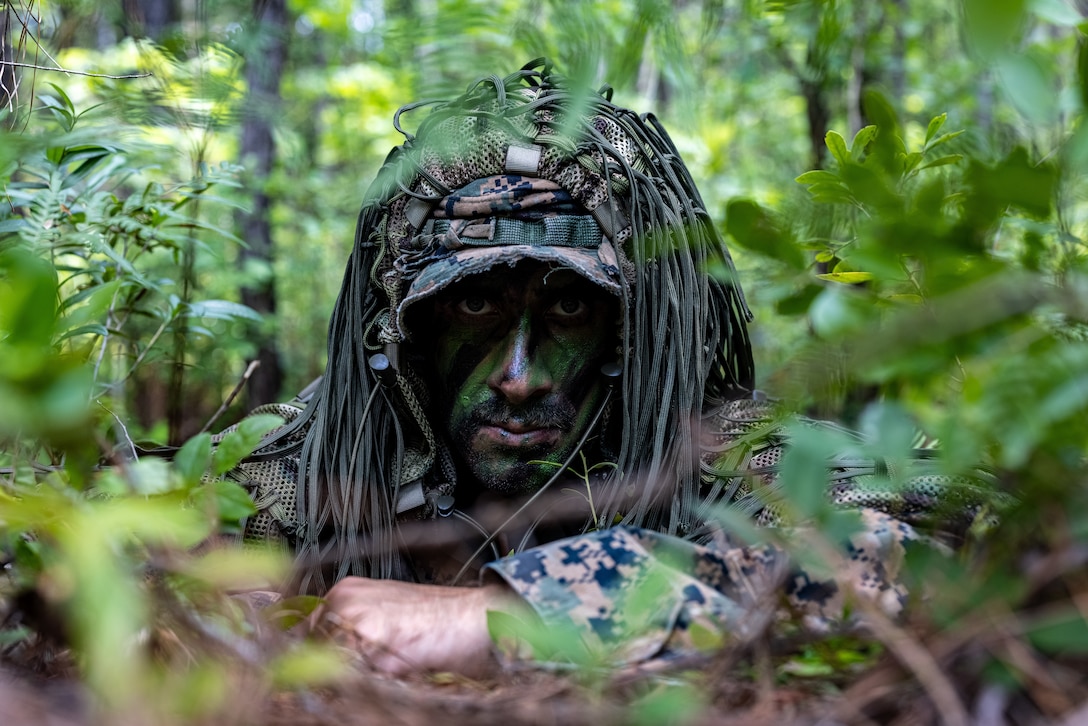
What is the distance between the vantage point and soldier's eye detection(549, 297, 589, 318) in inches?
85.0

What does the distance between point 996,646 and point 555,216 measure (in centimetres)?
157

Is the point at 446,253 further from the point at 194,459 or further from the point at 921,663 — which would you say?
the point at 921,663

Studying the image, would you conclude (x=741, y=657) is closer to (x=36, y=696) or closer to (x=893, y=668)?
(x=893, y=668)

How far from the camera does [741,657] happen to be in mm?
875

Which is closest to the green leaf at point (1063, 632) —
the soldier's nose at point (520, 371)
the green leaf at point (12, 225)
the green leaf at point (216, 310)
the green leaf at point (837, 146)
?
the green leaf at point (837, 146)

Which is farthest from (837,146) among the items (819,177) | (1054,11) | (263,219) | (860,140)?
(263,219)

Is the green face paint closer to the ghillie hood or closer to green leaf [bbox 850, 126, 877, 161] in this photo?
the ghillie hood

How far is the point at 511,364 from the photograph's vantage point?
2.08 meters

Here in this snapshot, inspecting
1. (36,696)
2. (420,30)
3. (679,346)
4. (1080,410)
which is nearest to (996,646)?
(1080,410)

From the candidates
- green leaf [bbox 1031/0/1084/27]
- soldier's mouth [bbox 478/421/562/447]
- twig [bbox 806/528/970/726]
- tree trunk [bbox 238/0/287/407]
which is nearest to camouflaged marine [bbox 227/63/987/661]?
soldier's mouth [bbox 478/421/562/447]

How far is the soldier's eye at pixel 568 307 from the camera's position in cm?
216

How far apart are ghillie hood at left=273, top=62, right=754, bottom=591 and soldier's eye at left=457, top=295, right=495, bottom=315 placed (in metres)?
0.12

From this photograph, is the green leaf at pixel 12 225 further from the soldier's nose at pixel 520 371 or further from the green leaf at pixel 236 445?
the green leaf at pixel 236 445

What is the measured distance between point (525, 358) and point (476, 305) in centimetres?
19
